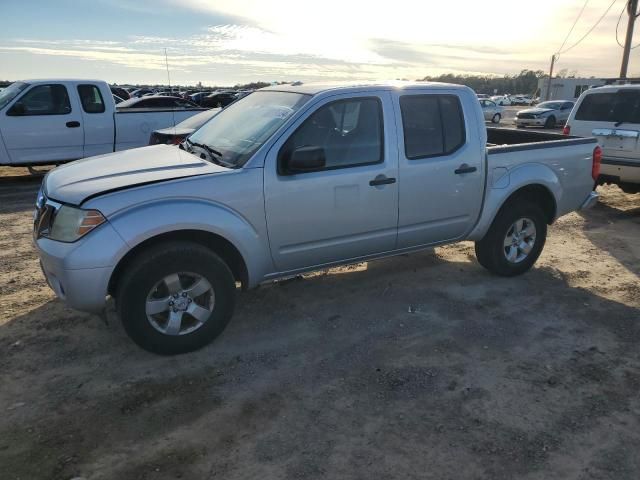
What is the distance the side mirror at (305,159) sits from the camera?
3.75m

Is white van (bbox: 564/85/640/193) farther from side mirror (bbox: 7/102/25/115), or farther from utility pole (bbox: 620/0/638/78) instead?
utility pole (bbox: 620/0/638/78)

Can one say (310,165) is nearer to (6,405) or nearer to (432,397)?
(432,397)

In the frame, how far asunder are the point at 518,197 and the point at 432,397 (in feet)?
8.83

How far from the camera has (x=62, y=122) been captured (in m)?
9.80

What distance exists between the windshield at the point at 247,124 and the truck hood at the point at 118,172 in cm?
21

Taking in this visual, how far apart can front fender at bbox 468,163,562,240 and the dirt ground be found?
0.64 metres

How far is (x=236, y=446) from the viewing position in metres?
2.84

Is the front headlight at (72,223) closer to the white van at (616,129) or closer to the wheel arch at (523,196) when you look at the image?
the wheel arch at (523,196)

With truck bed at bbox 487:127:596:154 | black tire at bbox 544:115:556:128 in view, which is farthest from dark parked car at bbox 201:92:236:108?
truck bed at bbox 487:127:596:154

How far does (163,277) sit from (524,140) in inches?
203

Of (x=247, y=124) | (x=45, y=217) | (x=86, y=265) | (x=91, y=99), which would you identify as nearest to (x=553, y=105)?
(x=91, y=99)

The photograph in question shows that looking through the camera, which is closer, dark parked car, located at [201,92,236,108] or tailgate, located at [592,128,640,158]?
tailgate, located at [592,128,640,158]

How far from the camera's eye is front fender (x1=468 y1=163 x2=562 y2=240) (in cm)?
489

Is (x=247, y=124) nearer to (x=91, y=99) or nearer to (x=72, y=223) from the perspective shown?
(x=72, y=223)
